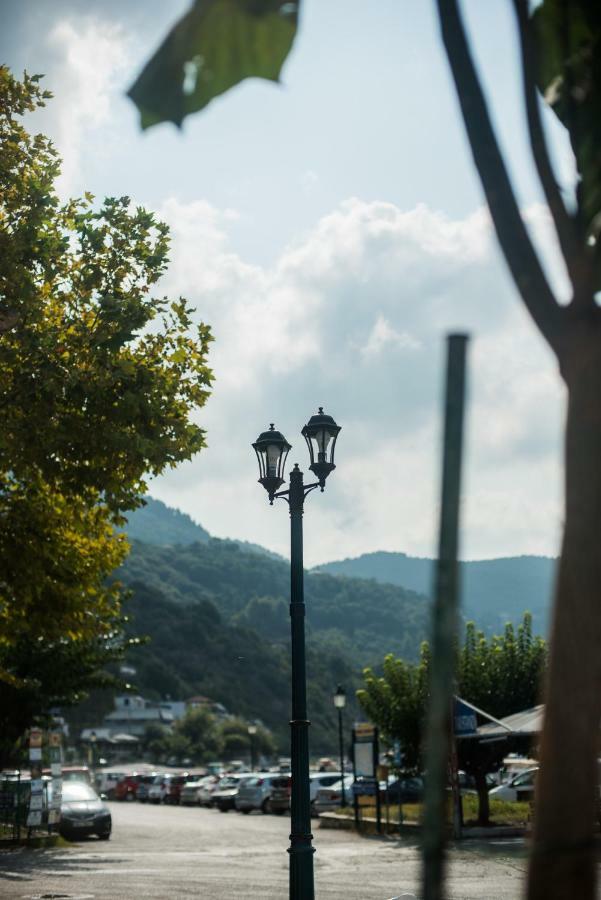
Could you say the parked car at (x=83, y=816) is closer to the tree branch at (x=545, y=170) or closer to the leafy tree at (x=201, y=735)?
the tree branch at (x=545, y=170)

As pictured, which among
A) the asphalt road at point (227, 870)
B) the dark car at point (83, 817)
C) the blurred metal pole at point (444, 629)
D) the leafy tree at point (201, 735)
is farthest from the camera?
the leafy tree at point (201, 735)

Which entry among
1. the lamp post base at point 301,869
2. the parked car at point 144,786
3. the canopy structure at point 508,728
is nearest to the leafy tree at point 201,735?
the parked car at point 144,786

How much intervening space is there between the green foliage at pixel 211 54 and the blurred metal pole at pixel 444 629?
77cm

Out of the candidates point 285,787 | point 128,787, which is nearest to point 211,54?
point 285,787

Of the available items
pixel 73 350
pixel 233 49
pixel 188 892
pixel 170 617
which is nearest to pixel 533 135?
pixel 233 49

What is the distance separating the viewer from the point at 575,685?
2.20m

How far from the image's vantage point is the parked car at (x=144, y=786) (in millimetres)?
60906

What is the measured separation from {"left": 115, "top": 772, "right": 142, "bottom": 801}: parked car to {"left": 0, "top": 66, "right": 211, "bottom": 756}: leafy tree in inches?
1999

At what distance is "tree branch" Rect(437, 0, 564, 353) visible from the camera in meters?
2.46

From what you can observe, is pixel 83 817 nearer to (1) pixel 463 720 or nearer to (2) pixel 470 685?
(2) pixel 470 685

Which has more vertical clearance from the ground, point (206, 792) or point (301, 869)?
point (301, 869)

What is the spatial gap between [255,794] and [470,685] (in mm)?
15648

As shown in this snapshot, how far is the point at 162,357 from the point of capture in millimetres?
14023

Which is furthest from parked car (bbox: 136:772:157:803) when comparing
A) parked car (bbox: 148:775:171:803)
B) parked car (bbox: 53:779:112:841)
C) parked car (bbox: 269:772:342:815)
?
parked car (bbox: 53:779:112:841)
